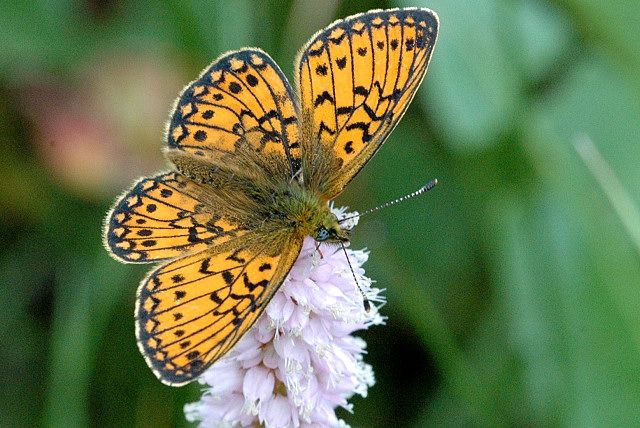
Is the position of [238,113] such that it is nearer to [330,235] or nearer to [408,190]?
[330,235]

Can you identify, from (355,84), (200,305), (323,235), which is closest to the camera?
(200,305)

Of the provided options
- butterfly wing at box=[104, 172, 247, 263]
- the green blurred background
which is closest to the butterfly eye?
butterfly wing at box=[104, 172, 247, 263]

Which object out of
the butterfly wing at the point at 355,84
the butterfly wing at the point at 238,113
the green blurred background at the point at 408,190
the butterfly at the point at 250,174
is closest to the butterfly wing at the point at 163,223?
the butterfly at the point at 250,174

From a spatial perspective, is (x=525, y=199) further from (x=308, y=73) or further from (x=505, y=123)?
(x=308, y=73)

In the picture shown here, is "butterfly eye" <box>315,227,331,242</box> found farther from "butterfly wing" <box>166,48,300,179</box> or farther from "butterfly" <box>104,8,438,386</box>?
"butterfly wing" <box>166,48,300,179</box>

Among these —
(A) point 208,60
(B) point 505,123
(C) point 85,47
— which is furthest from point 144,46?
(B) point 505,123

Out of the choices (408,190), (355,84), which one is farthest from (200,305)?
(408,190)
